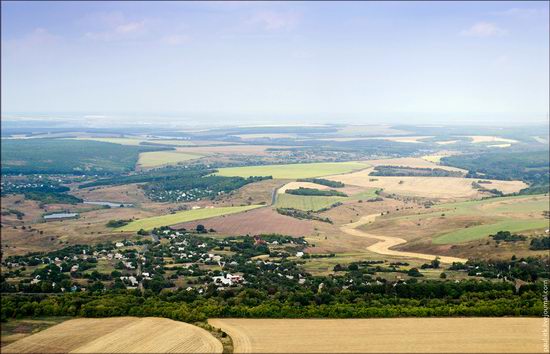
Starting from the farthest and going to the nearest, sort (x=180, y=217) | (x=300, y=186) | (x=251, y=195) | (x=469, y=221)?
(x=300, y=186) < (x=251, y=195) < (x=180, y=217) < (x=469, y=221)

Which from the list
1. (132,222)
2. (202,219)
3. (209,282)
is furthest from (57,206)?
(209,282)

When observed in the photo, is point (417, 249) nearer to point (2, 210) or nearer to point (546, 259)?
point (546, 259)

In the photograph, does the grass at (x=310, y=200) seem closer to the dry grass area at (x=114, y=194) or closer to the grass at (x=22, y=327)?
the dry grass area at (x=114, y=194)

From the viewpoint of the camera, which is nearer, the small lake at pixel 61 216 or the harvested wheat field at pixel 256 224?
the harvested wheat field at pixel 256 224

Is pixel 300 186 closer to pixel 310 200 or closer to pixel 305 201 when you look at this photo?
pixel 310 200

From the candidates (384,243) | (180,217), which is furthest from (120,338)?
(180,217)

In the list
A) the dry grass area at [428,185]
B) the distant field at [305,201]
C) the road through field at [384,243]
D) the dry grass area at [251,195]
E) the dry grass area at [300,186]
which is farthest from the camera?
the dry grass area at [300,186]

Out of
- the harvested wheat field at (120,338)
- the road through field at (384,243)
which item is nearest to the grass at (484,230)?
the road through field at (384,243)
